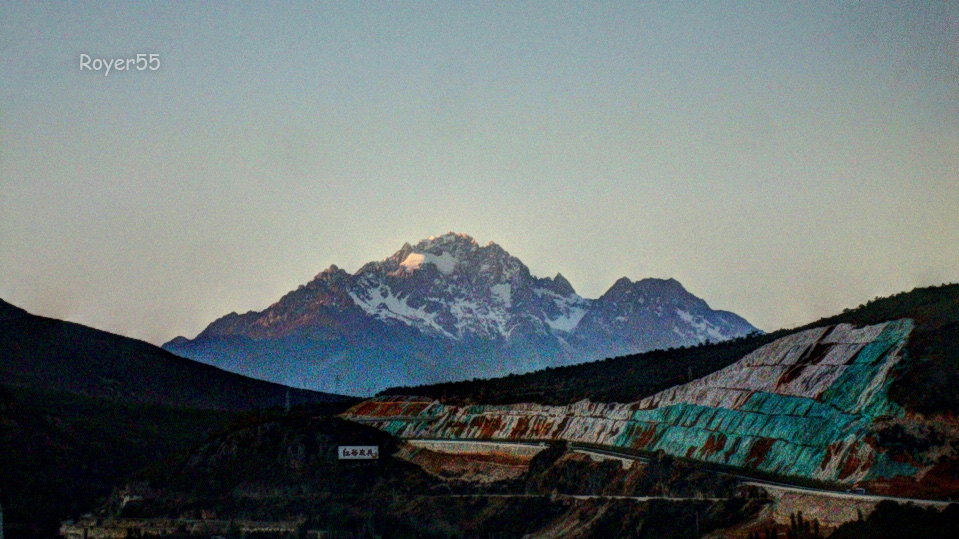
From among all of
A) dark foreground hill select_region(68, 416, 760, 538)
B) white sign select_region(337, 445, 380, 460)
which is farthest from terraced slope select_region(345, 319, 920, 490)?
white sign select_region(337, 445, 380, 460)

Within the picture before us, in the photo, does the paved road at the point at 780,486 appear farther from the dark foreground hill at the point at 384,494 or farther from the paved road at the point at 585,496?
the paved road at the point at 585,496

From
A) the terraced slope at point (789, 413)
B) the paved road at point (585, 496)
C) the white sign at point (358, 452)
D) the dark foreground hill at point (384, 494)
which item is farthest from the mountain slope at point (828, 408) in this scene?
the white sign at point (358, 452)

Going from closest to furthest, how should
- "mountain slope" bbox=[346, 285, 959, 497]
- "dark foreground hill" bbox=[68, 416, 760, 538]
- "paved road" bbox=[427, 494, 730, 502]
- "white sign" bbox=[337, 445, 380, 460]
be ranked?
"mountain slope" bbox=[346, 285, 959, 497] < "paved road" bbox=[427, 494, 730, 502] < "dark foreground hill" bbox=[68, 416, 760, 538] < "white sign" bbox=[337, 445, 380, 460]

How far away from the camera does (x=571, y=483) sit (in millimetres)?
137875

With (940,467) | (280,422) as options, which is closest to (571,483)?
(940,467)

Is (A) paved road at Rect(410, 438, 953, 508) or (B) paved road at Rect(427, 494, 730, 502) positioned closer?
(A) paved road at Rect(410, 438, 953, 508)

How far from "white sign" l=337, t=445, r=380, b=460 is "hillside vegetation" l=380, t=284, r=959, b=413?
20688 millimetres

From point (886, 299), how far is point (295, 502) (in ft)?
233

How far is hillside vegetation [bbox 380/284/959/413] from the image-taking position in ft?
344

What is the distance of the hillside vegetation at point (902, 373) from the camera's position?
104750 millimetres

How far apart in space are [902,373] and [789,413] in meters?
Answer: 12.3

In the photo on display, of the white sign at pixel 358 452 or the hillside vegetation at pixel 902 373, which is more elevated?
the hillside vegetation at pixel 902 373

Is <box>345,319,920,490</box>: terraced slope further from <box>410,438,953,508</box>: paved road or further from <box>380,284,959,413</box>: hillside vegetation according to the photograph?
<box>410,438,953,508</box>: paved road

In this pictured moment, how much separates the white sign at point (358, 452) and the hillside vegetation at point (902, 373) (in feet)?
67.9
